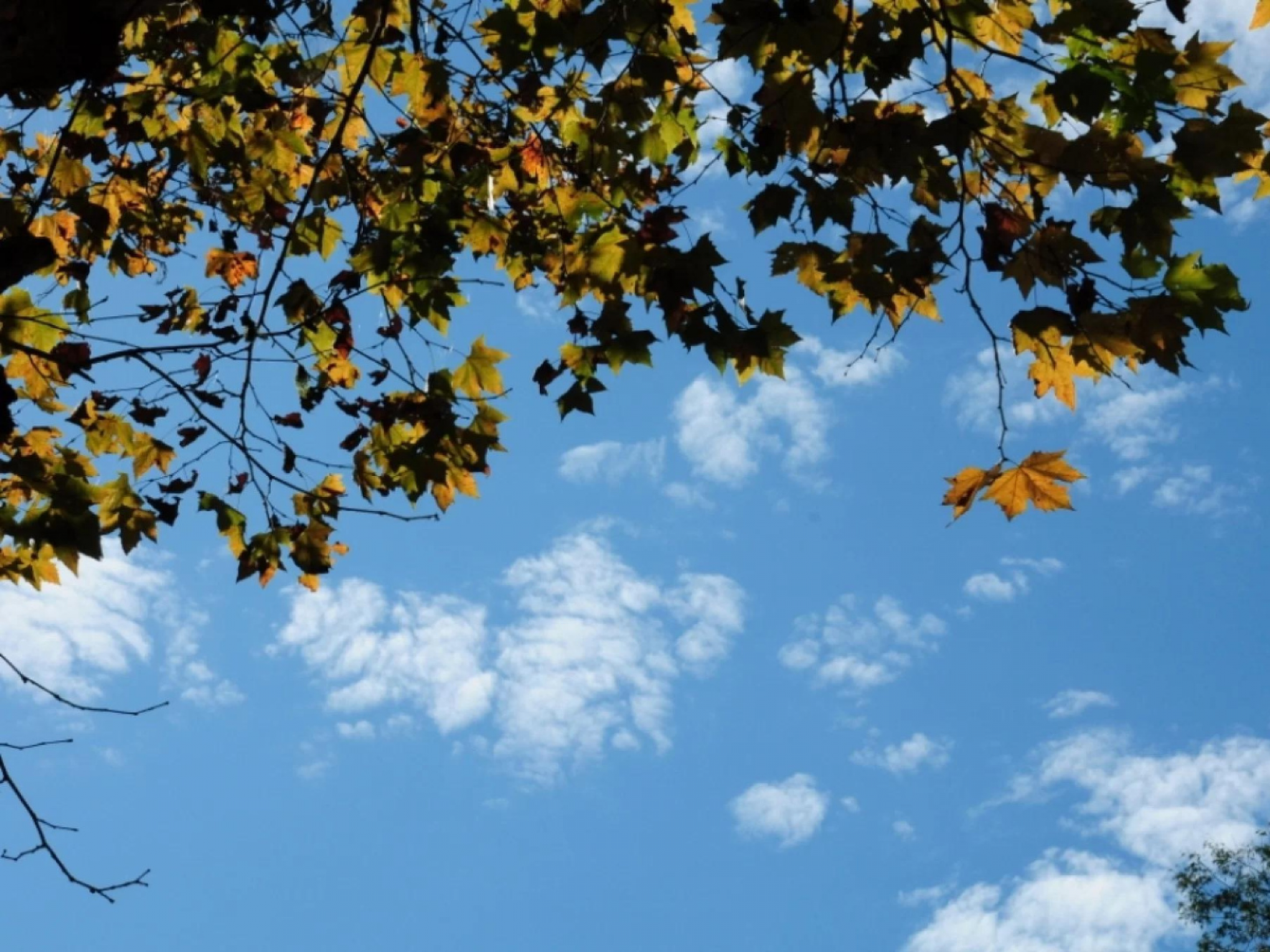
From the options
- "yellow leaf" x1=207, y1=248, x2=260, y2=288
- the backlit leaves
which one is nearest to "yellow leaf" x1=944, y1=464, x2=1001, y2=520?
the backlit leaves

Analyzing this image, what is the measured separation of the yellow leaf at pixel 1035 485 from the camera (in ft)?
12.9

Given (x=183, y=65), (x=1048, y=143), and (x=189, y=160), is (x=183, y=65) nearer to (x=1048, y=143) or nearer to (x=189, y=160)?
(x=189, y=160)

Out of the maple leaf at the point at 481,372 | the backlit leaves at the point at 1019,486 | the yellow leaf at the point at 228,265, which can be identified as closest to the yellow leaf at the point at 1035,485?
the backlit leaves at the point at 1019,486

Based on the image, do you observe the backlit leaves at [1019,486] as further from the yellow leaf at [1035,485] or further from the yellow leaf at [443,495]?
the yellow leaf at [443,495]

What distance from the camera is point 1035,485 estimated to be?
404cm

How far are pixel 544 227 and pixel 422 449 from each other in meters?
1.57

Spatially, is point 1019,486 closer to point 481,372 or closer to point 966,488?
point 966,488

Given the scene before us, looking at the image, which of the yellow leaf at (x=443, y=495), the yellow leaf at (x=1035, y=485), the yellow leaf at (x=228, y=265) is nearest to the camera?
the yellow leaf at (x=1035, y=485)

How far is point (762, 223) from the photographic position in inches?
180

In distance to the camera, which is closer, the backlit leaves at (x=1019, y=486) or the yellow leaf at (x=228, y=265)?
the backlit leaves at (x=1019, y=486)

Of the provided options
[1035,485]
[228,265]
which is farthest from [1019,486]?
[228,265]

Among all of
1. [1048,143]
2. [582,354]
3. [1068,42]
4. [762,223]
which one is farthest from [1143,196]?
[582,354]

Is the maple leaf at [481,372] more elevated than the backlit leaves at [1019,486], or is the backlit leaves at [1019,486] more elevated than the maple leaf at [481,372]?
the maple leaf at [481,372]

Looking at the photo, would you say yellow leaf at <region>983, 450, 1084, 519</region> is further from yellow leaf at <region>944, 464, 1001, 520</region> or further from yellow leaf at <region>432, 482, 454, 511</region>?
yellow leaf at <region>432, 482, 454, 511</region>
